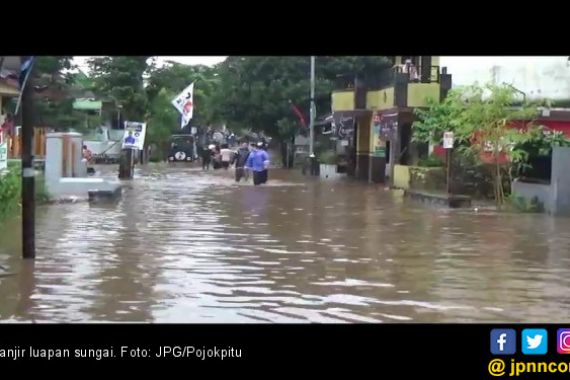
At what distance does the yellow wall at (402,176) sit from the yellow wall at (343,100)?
230 inches

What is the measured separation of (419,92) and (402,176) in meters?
2.78

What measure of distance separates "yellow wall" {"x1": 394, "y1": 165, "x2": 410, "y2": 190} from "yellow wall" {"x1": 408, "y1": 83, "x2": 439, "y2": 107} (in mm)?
2087

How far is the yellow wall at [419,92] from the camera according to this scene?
27719mm

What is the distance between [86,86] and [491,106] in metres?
19.3

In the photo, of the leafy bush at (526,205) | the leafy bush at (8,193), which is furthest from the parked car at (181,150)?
the leafy bush at (8,193)

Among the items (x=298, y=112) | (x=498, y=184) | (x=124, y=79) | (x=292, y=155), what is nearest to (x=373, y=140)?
(x=124, y=79)

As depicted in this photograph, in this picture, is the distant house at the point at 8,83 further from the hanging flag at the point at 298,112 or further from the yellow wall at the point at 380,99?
the hanging flag at the point at 298,112

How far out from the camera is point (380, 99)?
31.1 meters
